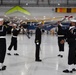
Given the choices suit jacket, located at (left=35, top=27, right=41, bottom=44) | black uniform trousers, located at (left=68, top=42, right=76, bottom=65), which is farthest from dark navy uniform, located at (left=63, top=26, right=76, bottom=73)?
suit jacket, located at (left=35, top=27, right=41, bottom=44)

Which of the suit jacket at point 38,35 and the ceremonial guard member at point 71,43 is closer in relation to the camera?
the ceremonial guard member at point 71,43

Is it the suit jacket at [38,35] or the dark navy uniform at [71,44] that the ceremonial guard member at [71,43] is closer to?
the dark navy uniform at [71,44]

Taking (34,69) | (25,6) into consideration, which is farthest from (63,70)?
(25,6)

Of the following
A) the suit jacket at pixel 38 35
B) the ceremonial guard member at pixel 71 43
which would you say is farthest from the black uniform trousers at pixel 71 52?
the suit jacket at pixel 38 35

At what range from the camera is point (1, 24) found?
9.20 meters

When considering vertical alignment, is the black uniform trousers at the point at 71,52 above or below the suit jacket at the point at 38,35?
below

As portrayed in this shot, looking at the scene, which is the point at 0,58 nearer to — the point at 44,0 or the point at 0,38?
the point at 0,38

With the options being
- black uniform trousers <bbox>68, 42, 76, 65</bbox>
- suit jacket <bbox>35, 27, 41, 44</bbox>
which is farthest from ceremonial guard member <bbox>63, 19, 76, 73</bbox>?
suit jacket <bbox>35, 27, 41, 44</bbox>

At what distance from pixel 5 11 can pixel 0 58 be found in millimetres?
29030

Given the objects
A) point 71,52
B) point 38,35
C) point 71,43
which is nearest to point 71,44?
point 71,43

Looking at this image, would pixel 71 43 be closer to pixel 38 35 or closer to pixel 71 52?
pixel 71 52

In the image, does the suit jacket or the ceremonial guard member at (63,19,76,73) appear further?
the suit jacket

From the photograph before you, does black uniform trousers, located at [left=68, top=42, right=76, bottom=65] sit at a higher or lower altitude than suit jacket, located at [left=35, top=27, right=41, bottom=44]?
lower

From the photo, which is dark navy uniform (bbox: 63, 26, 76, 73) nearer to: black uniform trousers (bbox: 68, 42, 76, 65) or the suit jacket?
black uniform trousers (bbox: 68, 42, 76, 65)
